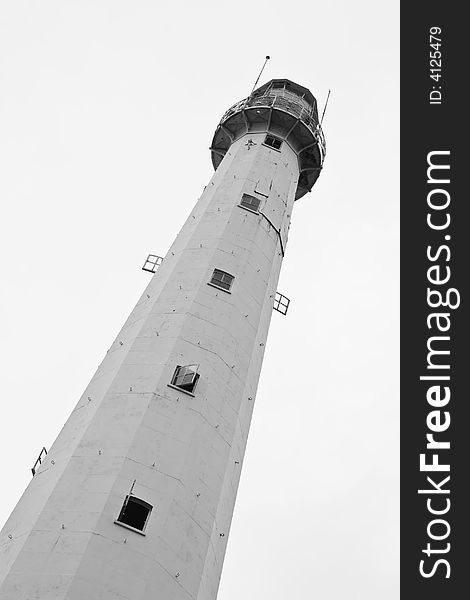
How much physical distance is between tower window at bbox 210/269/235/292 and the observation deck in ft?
55.5

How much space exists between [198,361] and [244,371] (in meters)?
2.62

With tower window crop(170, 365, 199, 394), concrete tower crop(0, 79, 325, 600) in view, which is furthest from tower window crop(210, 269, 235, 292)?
tower window crop(170, 365, 199, 394)

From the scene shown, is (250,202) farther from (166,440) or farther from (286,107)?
(166,440)

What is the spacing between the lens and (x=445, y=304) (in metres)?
26.4

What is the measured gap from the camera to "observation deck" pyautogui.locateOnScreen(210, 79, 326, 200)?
4506cm

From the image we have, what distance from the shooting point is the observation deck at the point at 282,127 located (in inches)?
1774

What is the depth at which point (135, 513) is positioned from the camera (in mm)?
20203

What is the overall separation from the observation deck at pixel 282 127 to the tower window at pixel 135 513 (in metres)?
30.5

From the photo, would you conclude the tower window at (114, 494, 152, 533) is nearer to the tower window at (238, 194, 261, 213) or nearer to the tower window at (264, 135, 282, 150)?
the tower window at (238, 194, 261, 213)

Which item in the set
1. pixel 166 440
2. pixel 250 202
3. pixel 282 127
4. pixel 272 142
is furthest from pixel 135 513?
pixel 282 127

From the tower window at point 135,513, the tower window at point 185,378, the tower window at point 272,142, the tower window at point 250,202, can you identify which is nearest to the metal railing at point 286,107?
the tower window at point 272,142

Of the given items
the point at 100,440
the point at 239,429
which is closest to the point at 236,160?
the point at 239,429

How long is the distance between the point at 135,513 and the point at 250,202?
2123cm

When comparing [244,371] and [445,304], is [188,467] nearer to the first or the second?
[244,371]
